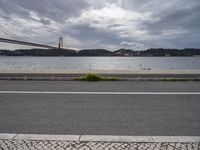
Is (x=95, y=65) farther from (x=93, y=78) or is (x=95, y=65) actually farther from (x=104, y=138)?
(x=104, y=138)

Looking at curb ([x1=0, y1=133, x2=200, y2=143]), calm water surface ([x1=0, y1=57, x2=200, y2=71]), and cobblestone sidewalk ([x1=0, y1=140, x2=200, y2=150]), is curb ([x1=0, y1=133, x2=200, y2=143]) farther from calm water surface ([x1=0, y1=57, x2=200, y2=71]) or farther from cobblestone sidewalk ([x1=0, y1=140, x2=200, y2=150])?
calm water surface ([x1=0, y1=57, x2=200, y2=71])

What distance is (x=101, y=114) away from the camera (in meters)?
4.38

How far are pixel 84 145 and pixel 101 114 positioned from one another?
1.51 meters

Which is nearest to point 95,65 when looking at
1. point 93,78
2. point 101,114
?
point 93,78

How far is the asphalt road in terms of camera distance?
3.53 m

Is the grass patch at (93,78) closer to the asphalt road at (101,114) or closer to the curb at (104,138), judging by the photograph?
the asphalt road at (101,114)

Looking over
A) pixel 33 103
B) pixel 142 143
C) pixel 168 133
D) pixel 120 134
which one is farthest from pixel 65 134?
pixel 33 103

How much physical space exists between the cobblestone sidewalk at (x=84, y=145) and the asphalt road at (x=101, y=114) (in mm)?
406

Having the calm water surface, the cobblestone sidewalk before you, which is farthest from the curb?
the calm water surface

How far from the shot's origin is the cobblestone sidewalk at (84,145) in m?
2.82

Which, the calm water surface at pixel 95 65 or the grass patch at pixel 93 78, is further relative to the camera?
the calm water surface at pixel 95 65

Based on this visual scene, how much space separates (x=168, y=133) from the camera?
3.37m

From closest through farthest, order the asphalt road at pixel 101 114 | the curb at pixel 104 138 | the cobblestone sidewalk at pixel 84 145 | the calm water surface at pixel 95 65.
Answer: the cobblestone sidewalk at pixel 84 145 → the curb at pixel 104 138 → the asphalt road at pixel 101 114 → the calm water surface at pixel 95 65

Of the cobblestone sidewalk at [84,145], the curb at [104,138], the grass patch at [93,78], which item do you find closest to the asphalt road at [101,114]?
the curb at [104,138]
